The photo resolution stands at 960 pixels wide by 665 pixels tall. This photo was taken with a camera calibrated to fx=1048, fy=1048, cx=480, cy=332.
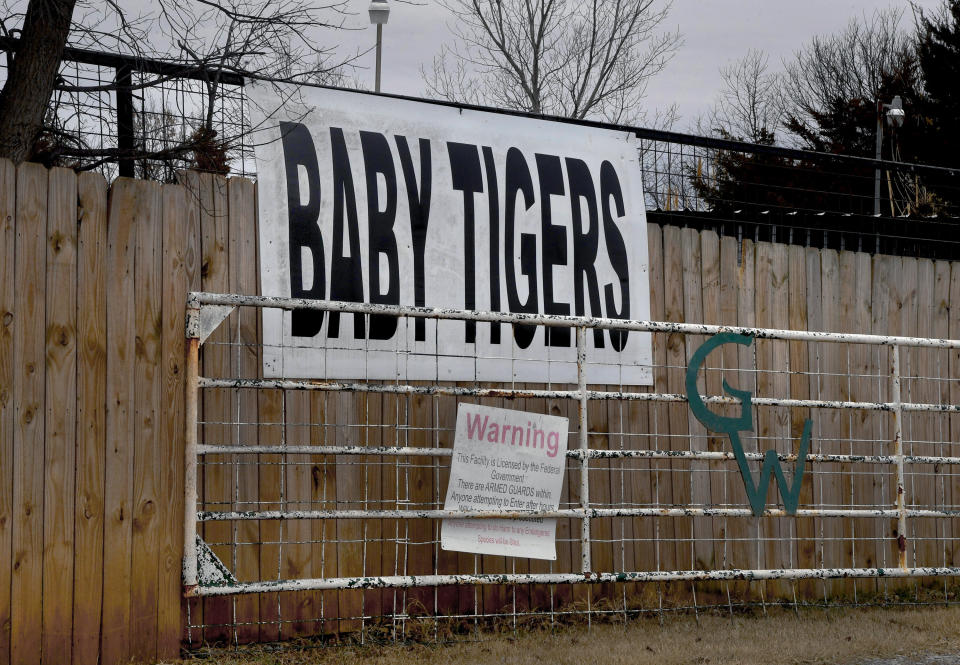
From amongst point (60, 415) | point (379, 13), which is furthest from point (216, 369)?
point (379, 13)

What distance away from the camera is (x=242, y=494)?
18.7ft

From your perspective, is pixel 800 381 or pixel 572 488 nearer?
pixel 572 488

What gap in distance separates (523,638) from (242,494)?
1766 mm

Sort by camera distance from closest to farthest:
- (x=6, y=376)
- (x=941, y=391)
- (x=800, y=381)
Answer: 1. (x=6, y=376)
2. (x=800, y=381)
3. (x=941, y=391)

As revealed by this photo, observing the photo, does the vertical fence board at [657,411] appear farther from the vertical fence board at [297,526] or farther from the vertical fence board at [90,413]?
the vertical fence board at [90,413]

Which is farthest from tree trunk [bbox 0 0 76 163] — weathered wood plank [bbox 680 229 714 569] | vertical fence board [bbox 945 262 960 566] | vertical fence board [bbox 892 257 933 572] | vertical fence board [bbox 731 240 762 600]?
vertical fence board [bbox 945 262 960 566]

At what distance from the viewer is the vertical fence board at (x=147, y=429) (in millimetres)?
5207

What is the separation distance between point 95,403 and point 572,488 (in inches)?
116

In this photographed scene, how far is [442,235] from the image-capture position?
6.49m

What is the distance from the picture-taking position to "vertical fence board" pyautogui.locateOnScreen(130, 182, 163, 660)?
5207 mm

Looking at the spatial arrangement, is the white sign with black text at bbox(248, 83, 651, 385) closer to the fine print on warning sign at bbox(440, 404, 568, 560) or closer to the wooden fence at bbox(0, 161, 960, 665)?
the fine print on warning sign at bbox(440, 404, 568, 560)

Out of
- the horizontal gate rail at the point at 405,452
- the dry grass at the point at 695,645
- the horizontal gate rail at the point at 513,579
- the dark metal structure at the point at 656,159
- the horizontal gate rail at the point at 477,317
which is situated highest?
the dark metal structure at the point at 656,159

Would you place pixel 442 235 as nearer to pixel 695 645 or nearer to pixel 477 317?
pixel 477 317

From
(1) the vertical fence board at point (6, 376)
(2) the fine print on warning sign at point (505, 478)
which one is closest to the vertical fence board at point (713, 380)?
(2) the fine print on warning sign at point (505, 478)
